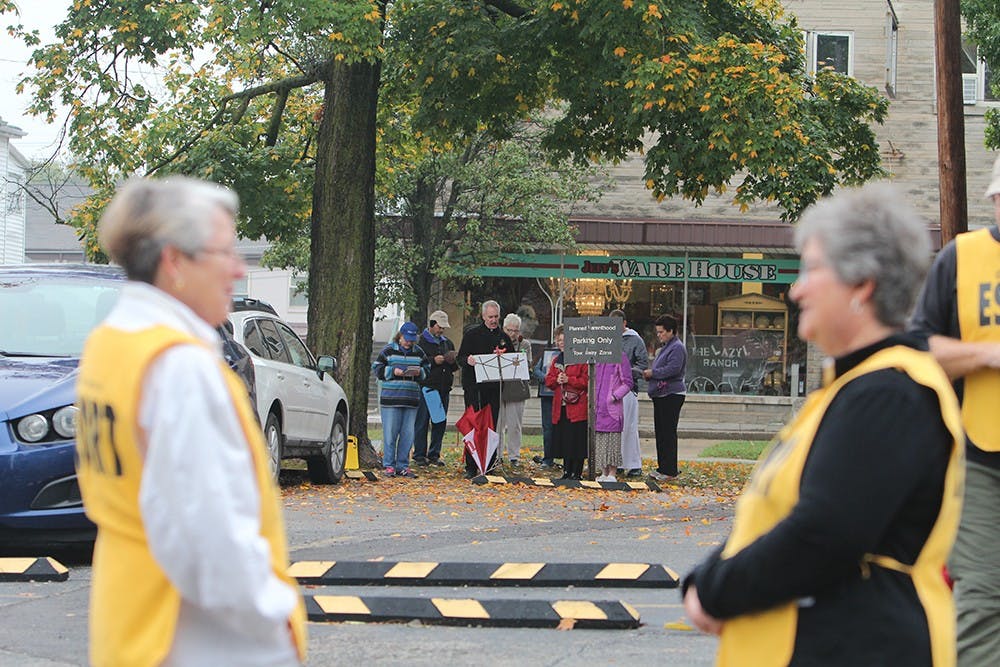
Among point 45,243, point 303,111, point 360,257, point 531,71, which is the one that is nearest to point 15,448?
point 360,257

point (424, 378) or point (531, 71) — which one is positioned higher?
point (531, 71)

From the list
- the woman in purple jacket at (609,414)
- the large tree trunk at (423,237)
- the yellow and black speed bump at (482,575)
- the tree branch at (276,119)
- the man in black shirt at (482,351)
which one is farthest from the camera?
the large tree trunk at (423,237)

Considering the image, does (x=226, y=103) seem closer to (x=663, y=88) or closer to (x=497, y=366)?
(x=497, y=366)

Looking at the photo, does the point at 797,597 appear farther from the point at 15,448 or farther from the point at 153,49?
the point at 153,49

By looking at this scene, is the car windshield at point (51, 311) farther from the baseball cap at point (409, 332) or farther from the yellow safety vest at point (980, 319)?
the yellow safety vest at point (980, 319)

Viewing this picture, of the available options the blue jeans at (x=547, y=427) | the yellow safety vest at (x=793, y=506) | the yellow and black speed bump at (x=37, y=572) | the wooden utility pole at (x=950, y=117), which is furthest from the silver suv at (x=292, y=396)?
the yellow safety vest at (x=793, y=506)

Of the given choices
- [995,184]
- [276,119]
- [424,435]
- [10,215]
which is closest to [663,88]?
[424,435]

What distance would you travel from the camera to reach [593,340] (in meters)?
15.8

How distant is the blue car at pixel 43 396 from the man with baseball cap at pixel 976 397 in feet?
19.4

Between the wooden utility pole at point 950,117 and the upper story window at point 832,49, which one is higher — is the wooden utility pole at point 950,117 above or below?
below

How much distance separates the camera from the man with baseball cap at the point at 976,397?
4.54 meters

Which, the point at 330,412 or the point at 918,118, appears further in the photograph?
the point at 918,118

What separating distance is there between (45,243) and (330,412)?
4542 cm

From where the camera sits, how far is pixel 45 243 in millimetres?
57688
